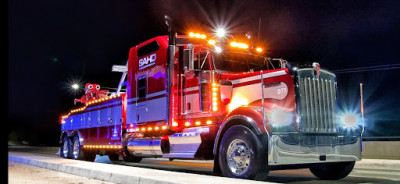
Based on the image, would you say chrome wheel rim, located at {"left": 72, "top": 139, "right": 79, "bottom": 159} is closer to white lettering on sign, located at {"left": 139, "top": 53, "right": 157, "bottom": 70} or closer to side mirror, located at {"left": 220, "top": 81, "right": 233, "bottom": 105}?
white lettering on sign, located at {"left": 139, "top": 53, "right": 157, "bottom": 70}

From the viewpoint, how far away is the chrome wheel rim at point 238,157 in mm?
7808

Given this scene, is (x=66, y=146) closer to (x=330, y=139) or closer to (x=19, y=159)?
(x=19, y=159)

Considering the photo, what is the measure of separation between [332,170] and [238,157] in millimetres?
2625

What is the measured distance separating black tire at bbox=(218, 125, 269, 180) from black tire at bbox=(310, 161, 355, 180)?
206 cm

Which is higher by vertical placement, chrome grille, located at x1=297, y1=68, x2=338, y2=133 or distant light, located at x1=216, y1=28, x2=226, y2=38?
distant light, located at x1=216, y1=28, x2=226, y2=38

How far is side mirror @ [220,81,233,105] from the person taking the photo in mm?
8992

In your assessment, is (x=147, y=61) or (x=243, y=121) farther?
(x=147, y=61)

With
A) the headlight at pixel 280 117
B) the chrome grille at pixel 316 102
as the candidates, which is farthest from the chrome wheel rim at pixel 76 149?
the chrome grille at pixel 316 102

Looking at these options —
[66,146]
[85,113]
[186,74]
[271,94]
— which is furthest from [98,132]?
[271,94]

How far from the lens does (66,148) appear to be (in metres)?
16.8

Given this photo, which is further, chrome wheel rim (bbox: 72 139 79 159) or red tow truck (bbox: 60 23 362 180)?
chrome wheel rim (bbox: 72 139 79 159)

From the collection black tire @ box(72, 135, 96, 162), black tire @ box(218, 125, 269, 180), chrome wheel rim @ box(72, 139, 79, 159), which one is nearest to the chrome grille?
black tire @ box(218, 125, 269, 180)

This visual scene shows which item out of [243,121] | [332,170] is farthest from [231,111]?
[332,170]

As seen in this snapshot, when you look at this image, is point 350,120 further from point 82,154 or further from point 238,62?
point 82,154
